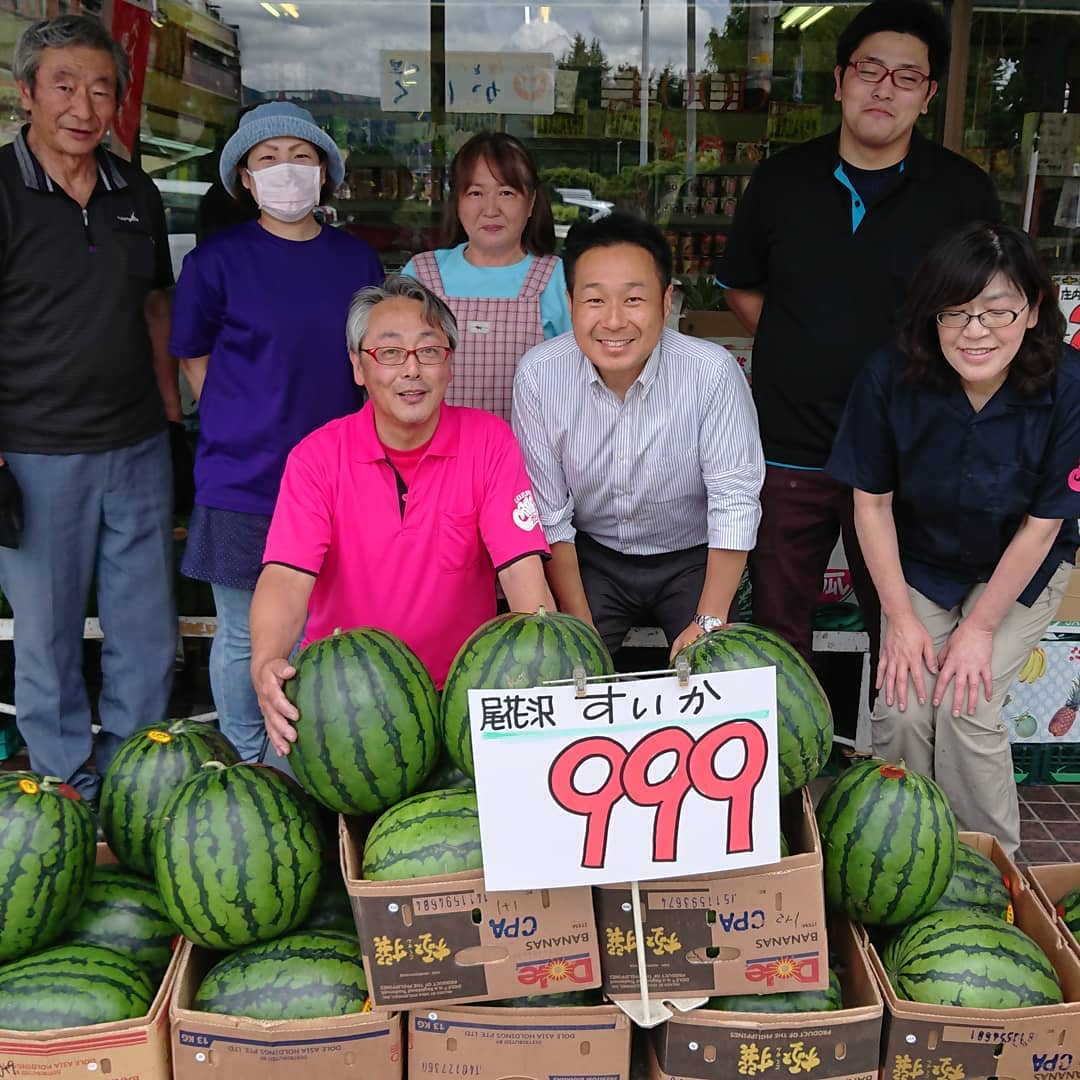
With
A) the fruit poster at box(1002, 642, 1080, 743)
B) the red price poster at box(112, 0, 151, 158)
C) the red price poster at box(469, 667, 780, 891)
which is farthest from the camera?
the red price poster at box(112, 0, 151, 158)

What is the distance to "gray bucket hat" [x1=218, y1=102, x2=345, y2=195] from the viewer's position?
111 inches

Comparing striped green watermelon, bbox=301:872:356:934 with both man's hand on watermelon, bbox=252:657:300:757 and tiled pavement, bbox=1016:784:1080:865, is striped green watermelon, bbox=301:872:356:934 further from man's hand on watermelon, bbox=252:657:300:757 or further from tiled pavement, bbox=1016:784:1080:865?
tiled pavement, bbox=1016:784:1080:865

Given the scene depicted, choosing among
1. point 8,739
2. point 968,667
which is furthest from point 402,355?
point 8,739

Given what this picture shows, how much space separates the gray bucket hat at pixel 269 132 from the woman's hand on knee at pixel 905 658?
1.91m

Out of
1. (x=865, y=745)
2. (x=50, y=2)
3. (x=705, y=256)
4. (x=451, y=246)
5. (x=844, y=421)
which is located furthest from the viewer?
(x=705, y=256)

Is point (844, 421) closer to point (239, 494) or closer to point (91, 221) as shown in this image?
point (239, 494)

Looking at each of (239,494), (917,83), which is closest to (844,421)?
(917,83)

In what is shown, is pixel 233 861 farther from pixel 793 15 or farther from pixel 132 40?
pixel 793 15

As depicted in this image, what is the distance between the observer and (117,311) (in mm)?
2961

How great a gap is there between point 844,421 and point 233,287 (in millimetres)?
1626

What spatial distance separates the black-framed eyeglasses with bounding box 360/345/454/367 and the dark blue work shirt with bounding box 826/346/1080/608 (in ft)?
3.40

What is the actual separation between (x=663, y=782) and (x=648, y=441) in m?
1.15

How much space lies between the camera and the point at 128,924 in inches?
75.4

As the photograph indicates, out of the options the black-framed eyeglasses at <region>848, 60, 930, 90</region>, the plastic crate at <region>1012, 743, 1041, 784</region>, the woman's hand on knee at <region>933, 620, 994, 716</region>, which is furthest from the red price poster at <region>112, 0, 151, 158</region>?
the plastic crate at <region>1012, 743, 1041, 784</region>
